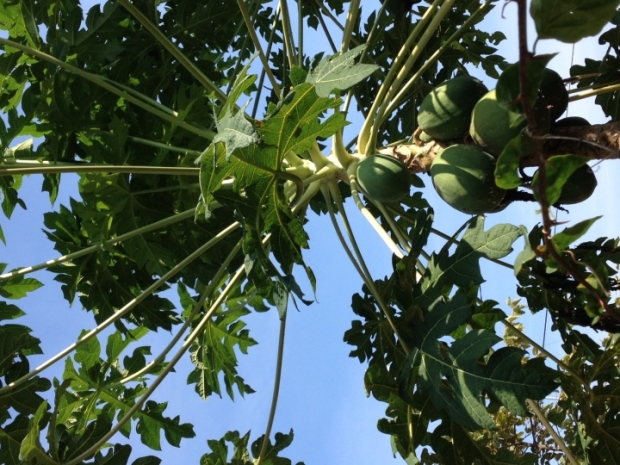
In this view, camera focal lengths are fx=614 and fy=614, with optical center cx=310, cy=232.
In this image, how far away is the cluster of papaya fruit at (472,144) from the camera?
1.77 meters

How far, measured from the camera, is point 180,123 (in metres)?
2.79

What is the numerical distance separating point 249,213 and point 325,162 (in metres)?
0.72

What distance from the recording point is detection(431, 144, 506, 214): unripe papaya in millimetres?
1877

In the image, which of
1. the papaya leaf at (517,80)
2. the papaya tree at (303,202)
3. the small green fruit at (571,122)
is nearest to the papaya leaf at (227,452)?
the papaya tree at (303,202)

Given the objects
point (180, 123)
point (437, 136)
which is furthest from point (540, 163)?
point (180, 123)

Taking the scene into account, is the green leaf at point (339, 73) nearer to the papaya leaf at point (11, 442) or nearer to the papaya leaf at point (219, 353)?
the papaya leaf at point (219, 353)

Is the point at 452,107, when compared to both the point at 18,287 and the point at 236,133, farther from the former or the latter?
the point at 18,287

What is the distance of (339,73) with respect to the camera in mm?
1649

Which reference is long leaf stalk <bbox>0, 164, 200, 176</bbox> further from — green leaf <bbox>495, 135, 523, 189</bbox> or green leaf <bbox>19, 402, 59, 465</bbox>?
green leaf <bbox>495, 135, 523, 189</bbox>

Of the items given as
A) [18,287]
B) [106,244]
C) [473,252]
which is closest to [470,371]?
[473,252]

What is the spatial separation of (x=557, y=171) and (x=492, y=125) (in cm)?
58

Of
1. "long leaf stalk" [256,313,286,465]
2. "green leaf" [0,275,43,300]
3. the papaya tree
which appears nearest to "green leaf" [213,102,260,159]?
the papaya tree

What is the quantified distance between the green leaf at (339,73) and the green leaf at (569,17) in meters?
0.49

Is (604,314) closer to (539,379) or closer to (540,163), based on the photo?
(539,379)
